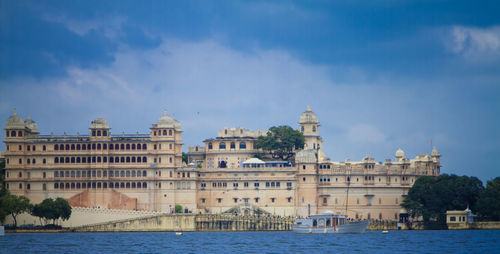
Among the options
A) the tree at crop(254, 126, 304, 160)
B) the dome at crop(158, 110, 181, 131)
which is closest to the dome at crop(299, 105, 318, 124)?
the tree at crop(254, 126, 304, 160)

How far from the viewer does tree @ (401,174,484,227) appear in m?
136

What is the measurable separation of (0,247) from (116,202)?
118 feet

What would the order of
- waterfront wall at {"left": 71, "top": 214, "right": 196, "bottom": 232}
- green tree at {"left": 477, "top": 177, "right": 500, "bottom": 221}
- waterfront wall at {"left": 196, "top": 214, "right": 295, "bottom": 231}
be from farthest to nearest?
waterfront wall at {"left": 196, "top": 214, "right": 295, "bottom": 231}
waterfront wall at {"left": 71, "top": 214, "right": 196, "bottom": 232}
green tree at {"left": 477, "top": 177, "right": 500, "bottom": 221}

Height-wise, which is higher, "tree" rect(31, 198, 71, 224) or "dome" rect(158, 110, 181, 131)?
"dome" rect(158, 110, 181, 131)

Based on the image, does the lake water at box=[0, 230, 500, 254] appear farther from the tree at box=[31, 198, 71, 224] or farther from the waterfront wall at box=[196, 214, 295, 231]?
the waterfront wall at box=[196, 214, 295, 231]

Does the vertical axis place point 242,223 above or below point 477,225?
above

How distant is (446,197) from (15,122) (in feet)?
199

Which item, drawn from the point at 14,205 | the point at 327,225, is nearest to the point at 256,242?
the point at 327,225

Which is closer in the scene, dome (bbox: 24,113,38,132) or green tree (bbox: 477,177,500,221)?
green tree (bbox: 477,177,500,221)

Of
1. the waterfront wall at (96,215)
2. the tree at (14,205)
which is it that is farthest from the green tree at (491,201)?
→ the tree at (14,205)

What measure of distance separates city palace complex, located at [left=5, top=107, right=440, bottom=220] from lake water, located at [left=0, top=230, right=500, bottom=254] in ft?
36.7

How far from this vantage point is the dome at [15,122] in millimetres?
143375

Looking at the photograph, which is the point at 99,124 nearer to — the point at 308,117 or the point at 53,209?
the point at 53,209

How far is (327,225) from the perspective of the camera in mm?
127188
